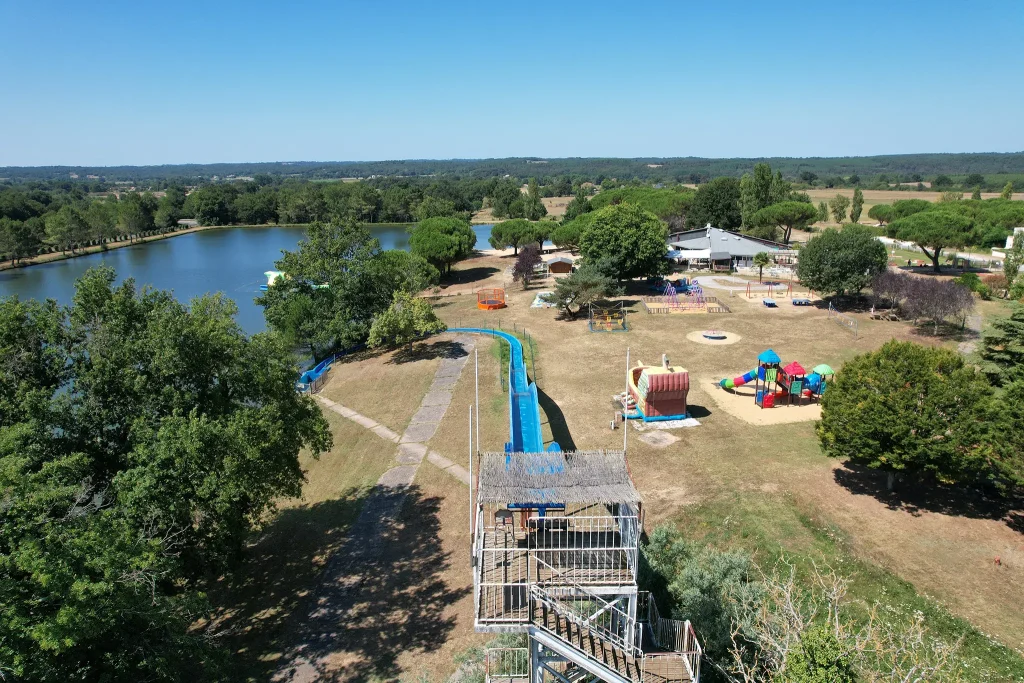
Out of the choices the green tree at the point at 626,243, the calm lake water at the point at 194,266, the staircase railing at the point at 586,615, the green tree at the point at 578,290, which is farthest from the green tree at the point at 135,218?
the staircase railing at the point at 586,615

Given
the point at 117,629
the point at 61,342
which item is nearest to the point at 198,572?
the point at 117,629

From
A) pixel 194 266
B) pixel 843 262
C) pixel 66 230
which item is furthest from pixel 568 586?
pixel 66 230

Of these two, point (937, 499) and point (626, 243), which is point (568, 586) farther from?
point (626, 243)

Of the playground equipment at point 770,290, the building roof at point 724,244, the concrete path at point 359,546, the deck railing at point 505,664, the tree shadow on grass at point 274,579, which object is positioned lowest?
the tree shadow on grass at point 274,579

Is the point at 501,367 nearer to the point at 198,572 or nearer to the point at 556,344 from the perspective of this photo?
the point at 556,344

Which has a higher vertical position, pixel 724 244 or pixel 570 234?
pixel 570 234

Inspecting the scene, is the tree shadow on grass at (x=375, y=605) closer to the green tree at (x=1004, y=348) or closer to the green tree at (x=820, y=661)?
the green tree at (x=820, y=661)
